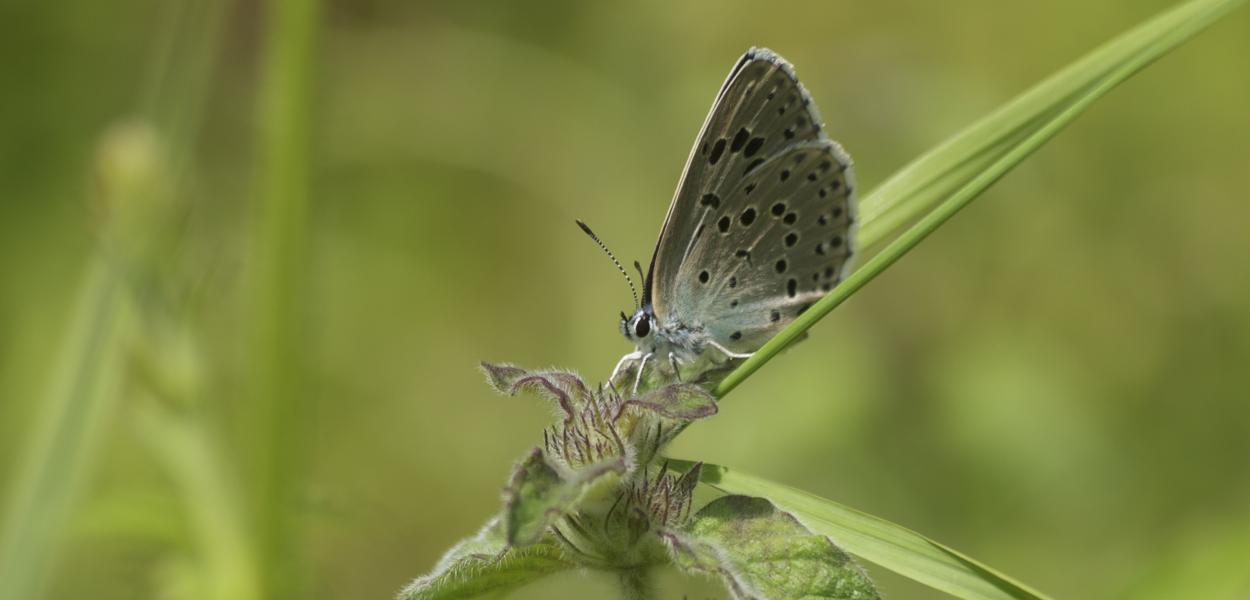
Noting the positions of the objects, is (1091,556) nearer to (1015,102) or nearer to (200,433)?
(1015,102)

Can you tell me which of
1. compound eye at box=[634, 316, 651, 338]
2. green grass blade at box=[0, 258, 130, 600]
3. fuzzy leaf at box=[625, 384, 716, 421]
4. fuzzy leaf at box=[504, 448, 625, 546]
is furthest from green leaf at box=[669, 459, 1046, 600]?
green grass blade at box=[0, 258, 130, 600]

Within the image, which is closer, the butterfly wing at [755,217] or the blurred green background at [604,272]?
the butterfly wing at [755,217]

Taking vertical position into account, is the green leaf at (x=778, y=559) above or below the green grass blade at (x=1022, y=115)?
below

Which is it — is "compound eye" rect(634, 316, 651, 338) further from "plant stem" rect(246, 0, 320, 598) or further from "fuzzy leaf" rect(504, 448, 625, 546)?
"fuzzy leaf" rect(504, 448, 625, 546)

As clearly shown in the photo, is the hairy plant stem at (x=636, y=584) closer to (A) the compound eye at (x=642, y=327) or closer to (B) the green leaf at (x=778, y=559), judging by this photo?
(B) the green leaf at (x=778, y=559)

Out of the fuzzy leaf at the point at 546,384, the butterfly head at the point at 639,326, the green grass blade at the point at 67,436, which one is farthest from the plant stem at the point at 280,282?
the fuzzy leaf at the point at 546,384

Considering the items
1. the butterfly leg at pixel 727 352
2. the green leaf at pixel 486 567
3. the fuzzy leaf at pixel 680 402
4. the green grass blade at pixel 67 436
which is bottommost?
the green leaf at pixel 486 567

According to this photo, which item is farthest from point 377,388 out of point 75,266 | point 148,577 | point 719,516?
point 719,516
